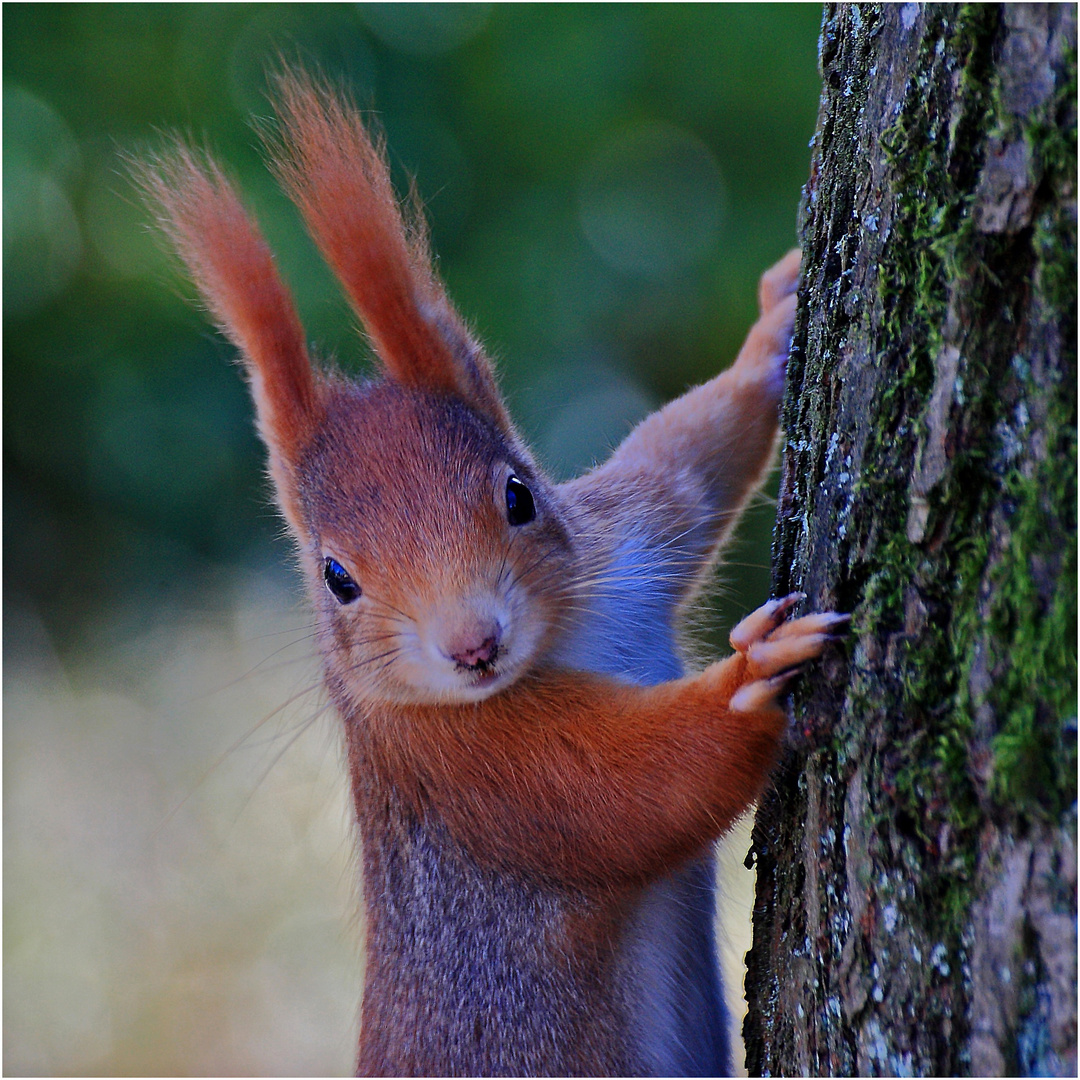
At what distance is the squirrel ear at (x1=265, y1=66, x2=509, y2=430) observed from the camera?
188 centimetres

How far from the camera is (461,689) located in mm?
1718

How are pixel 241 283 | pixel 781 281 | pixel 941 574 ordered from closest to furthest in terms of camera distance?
pixel 941 574 < pixel 241 283 < pixel 781 281

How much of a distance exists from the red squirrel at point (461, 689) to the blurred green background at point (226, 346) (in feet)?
4.88

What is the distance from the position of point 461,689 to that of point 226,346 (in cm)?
227

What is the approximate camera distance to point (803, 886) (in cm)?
144

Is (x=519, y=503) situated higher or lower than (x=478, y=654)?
higher

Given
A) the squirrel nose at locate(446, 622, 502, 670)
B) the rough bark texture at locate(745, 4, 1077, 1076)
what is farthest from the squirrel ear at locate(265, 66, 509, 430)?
the rough bark texture at locate(745, 4, 1077, 1076)

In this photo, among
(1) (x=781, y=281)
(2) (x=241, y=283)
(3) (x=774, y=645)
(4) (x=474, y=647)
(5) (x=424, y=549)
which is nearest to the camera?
(3) (x=774, y=645)

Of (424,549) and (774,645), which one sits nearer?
(774,645)

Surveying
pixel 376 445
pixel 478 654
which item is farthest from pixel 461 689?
pixel 376 445

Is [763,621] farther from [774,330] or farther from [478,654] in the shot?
[774,330]

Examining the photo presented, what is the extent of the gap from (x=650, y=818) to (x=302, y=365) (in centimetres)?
107

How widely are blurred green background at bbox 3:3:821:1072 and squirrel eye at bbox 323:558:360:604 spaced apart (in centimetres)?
167

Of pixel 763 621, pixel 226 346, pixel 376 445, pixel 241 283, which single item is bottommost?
pixel 763 621
